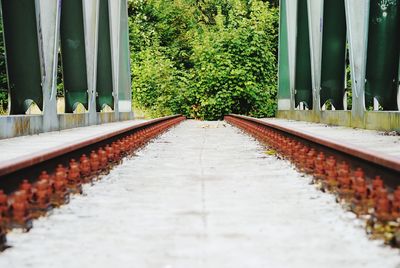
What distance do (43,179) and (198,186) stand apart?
148 centimetres

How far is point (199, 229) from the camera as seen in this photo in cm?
349

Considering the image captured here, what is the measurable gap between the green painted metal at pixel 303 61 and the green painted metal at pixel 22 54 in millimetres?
9885

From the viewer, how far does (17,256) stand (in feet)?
9.64

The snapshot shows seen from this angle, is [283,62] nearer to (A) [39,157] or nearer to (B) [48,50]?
(B) [48,50]

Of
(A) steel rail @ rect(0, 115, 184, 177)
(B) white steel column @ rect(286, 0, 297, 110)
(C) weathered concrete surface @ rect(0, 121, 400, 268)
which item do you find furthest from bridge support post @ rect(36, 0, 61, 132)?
(B) white steel column @ rect(286, 0, 297, 110)

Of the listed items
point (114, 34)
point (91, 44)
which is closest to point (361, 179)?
point (91, 44)

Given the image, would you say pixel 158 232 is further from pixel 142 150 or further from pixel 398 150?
pixel 142 150

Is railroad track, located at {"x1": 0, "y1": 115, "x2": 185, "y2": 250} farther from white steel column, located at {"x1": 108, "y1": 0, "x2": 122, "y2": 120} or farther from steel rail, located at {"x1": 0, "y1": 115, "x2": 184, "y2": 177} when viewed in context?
white steel column, located at {"x1": 108, "y1": 0, "x2": 122, "y2": 120}

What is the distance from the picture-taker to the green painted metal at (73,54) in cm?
1470

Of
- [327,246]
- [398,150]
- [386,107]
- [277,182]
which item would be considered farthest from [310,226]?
[386,107]

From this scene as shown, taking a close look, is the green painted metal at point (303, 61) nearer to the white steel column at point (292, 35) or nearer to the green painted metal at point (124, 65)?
the white steel column at point (292, 35)

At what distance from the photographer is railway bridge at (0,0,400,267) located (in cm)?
303

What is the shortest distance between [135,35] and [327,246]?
39393 millimetres

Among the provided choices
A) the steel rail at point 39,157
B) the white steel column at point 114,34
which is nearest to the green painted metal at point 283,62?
the white steel column at point 114,34
